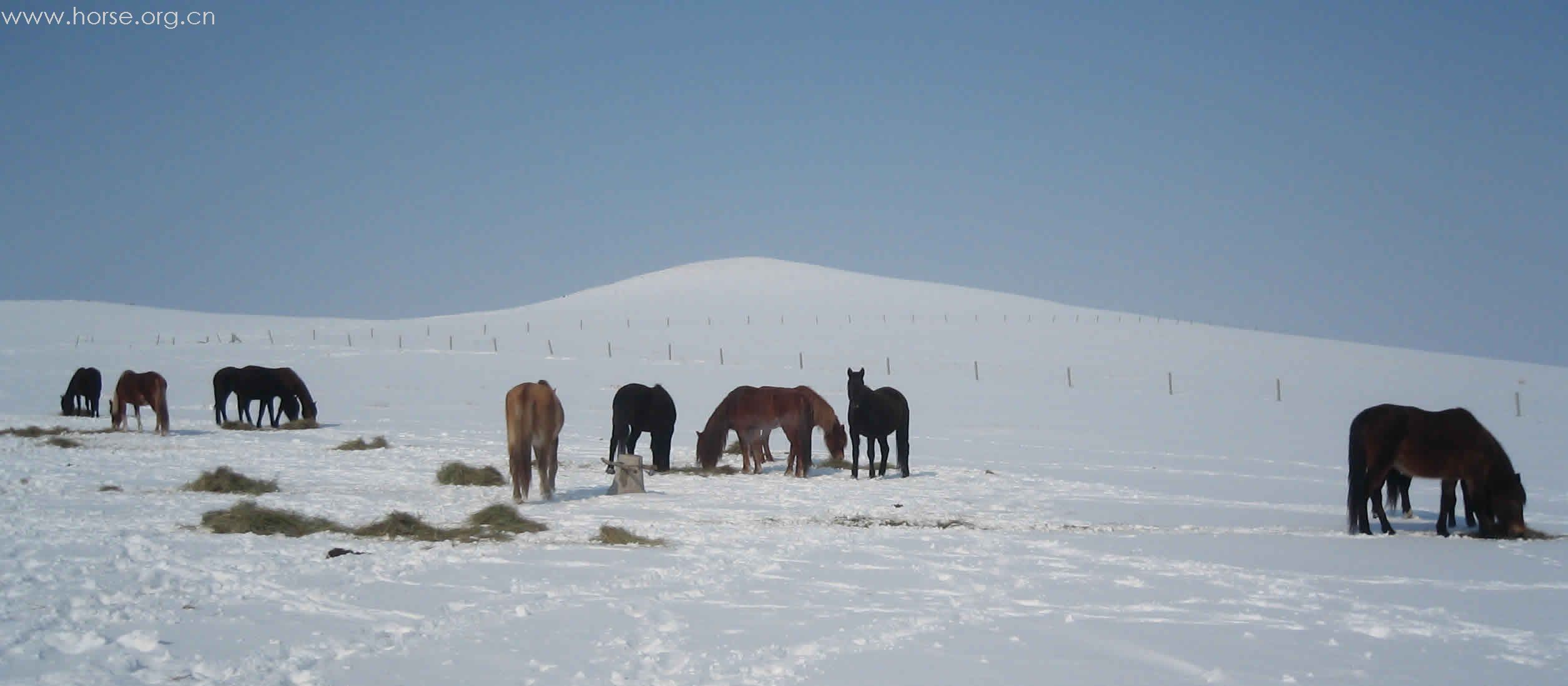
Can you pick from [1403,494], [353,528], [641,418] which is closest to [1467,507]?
[1403,494]

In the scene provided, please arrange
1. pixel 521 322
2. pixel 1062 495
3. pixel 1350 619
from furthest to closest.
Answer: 1. pixel 521 322
2. pixel 1062 495
3. pixel 1350 619

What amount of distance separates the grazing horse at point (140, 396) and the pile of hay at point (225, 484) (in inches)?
331

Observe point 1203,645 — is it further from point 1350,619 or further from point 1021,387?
point 1021,387

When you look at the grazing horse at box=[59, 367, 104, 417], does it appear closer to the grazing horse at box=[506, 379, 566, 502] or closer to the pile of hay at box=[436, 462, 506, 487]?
the pile of hay at box=[436, 462, 506, 487]

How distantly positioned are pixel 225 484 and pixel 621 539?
5602 millimetres

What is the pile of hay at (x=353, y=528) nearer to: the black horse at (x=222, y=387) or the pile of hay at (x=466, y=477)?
the pile of hay at (x=466, y=477)

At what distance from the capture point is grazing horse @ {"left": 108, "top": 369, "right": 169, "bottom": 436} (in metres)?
20.2

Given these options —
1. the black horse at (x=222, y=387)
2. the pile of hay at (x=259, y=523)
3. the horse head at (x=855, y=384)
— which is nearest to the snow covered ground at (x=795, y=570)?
the pile of hay at (x=259, y=523)

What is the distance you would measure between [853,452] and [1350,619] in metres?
10.1

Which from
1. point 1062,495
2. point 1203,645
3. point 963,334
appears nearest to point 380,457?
point 1062,495

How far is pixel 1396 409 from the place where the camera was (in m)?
11.5

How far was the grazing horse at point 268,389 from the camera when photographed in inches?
958

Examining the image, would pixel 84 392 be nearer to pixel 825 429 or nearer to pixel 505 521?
pixel 825 429

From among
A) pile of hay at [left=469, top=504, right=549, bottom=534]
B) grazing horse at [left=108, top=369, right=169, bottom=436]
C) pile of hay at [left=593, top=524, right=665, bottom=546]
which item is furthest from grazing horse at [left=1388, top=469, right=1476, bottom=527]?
grazing horse at [left=108, top=369, right=169, bottom=436]
